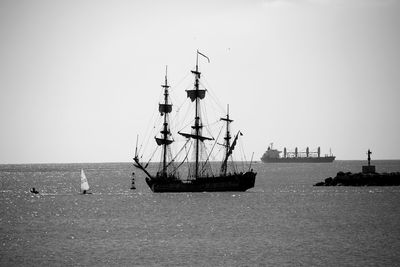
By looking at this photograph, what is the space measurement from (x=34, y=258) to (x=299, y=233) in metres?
21.5

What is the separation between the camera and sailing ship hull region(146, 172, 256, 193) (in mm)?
101000

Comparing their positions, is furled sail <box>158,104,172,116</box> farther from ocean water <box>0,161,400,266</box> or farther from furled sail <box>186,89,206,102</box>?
ocean water <box>0,161,400,266</box>

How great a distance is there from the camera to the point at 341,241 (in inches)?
1893

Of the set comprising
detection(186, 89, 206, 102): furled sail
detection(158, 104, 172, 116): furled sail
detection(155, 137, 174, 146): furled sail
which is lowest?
detection(155, 137, 174, 146): furled sail

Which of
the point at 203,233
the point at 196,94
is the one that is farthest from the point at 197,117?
the point at 203,233

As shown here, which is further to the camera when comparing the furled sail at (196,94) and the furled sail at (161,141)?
the furled sail at (196,94)

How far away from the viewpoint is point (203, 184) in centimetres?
10100

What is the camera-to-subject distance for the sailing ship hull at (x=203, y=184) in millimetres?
101000

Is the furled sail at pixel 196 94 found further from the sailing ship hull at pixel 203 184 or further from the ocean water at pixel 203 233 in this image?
the ocean water at pixel 203 233

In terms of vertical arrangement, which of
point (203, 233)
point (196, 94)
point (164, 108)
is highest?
point (196, 94)

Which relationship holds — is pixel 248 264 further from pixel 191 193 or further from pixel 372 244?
pixel 191 193

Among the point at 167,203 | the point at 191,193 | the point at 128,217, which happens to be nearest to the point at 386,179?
the point at 191,193

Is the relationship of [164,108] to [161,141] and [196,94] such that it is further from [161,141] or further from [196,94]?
[196,94]

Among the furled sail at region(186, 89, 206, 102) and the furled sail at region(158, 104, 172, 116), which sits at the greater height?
the furled sail at region(186, 89, 206, 102)
